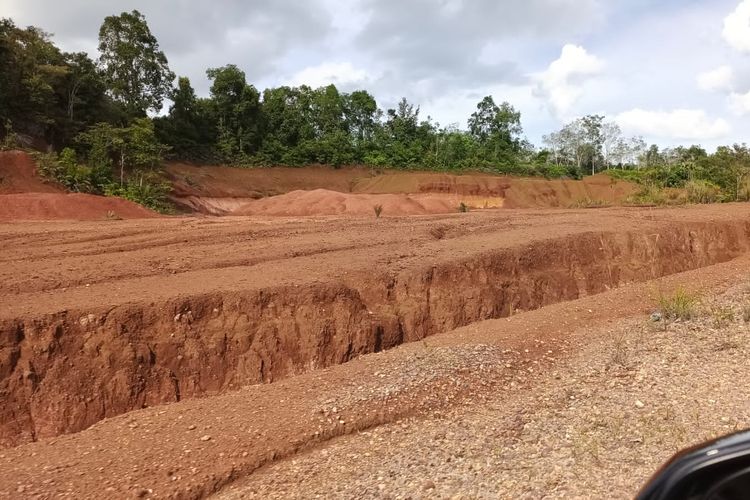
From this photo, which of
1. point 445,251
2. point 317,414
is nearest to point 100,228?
point 445,251

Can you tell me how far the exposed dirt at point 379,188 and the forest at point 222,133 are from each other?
1782 millimetres

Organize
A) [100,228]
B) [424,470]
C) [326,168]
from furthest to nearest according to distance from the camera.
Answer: [326,168]
[100,228]
[424,470]

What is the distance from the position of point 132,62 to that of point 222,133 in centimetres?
739

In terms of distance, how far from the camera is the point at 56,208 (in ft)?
59.0

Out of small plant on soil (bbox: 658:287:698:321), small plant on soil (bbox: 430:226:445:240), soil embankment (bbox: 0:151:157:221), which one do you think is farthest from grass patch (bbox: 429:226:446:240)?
soil embankment (bbox: 0:151:157:221)

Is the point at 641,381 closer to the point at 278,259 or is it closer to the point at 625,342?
the point at 625,342

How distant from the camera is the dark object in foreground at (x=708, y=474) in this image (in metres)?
1.46

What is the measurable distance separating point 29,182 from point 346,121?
103 feet

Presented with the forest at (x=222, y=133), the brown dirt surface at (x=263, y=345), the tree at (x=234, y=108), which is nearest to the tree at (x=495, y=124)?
the forest at (x=222, y=133)

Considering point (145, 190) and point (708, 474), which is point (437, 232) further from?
point (145, 190)

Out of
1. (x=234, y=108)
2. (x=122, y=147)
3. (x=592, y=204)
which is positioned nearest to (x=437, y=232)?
(x=592, y=204)

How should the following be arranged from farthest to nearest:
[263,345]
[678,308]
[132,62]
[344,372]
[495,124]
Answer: [495,124] < [132,62] < [678,308] < [263,345] < [344,372]

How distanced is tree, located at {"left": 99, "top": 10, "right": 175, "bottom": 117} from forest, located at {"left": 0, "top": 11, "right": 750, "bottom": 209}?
59 mm

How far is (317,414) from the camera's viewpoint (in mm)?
5871
